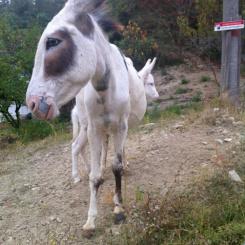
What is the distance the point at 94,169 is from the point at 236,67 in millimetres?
3445

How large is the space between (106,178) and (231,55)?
2832 millimetres

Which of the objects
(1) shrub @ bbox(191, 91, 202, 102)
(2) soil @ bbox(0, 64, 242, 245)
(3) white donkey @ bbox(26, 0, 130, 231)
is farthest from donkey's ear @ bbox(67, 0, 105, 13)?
(1) shrub @ bbox(191, 91, 202, 102)

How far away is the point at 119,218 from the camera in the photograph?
12.1 ft

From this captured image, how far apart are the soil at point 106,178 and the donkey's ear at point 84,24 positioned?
168 centimetres

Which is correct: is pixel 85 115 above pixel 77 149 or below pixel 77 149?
above

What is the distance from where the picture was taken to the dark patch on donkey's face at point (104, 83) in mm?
3248

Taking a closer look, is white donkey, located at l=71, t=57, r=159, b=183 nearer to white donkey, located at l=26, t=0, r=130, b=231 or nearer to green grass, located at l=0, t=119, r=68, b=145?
white donkey, located at l=26, t=0, r=130, b=231

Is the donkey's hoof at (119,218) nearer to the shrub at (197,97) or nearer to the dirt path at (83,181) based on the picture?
the dirt path at (83,181)

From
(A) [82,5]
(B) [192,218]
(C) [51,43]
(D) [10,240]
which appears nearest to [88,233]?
(D) [10,240]

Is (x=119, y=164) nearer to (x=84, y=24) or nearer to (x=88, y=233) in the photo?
(x=88, y=233)

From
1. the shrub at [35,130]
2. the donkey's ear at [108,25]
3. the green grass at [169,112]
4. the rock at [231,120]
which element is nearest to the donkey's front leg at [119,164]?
the donkey's ear at [108,25]

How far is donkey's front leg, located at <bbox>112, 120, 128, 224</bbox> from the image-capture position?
3.59 metres

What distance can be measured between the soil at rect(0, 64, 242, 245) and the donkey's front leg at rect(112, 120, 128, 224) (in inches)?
4.4

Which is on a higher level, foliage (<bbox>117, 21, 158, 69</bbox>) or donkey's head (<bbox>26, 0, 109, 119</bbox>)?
donkey's head (<bbox>26, 0, 109, 119</bbox>)
